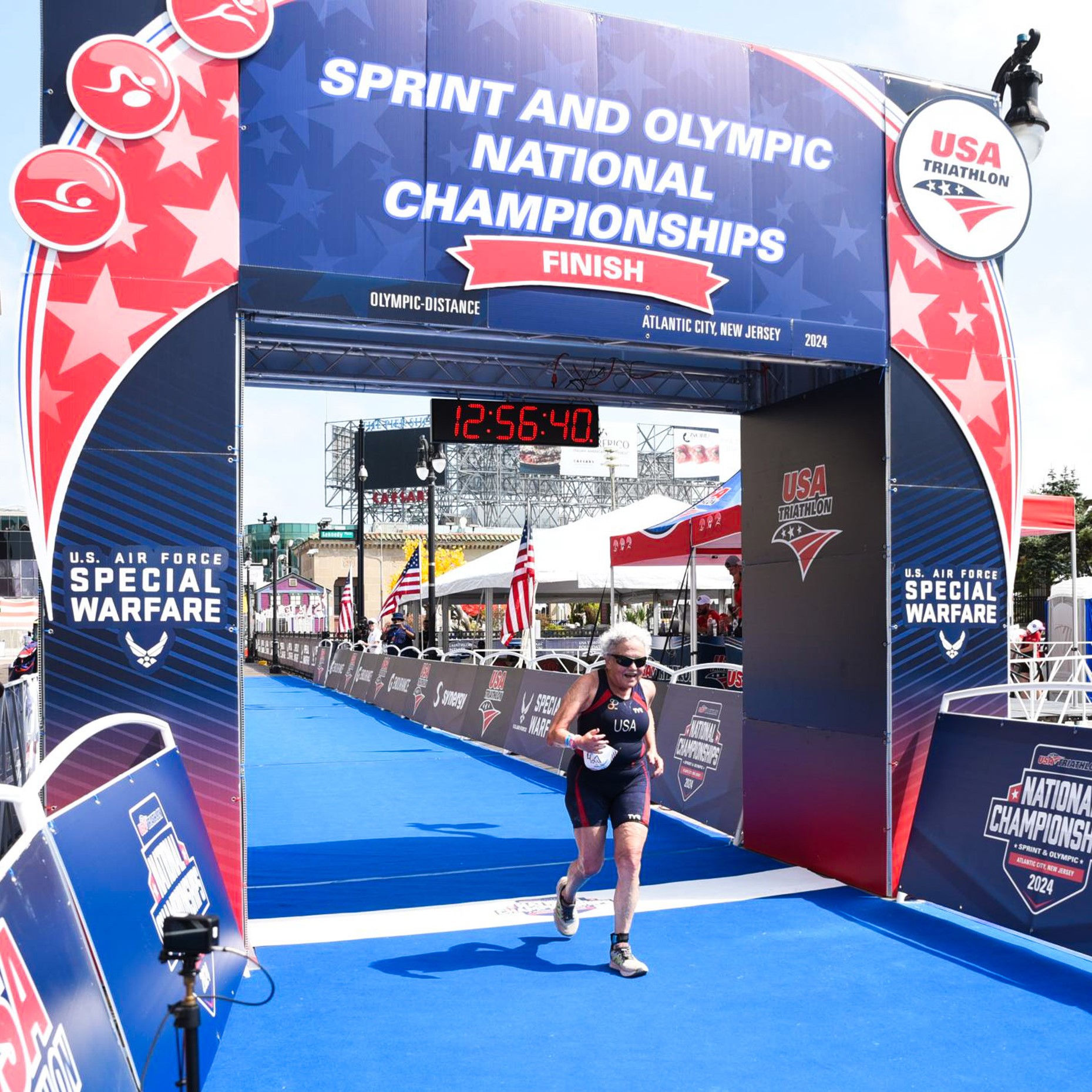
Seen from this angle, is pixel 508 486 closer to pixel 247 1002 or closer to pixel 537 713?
pixel 537 713

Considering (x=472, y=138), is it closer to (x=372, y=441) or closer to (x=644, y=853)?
(x=644, y=853)

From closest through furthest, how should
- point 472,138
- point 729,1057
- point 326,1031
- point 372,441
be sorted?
point 729,1057 → point 326,1031 → point 472,138 → point 372,441

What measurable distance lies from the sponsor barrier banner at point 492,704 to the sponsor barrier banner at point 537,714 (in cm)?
22

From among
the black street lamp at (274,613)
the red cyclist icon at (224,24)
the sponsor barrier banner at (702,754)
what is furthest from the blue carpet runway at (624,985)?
the black street lamp at (274,613)

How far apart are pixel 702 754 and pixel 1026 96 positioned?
19.8 feet

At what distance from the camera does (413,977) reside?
583 centimetres

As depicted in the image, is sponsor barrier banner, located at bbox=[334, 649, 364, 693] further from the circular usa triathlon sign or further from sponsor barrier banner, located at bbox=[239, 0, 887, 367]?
the circular usa triathlon sign

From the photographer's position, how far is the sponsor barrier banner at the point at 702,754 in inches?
384

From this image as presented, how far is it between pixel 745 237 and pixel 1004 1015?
4.84 meters

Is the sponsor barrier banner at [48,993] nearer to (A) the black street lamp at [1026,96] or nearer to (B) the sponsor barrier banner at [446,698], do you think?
(A) the black street lamp at [1026,96]

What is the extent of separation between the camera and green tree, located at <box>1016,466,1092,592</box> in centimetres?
3706

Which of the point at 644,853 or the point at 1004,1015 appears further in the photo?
the point at 644,853

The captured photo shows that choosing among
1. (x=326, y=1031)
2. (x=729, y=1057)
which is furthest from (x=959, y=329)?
(x=326, y=1031)

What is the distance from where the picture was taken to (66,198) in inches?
228
